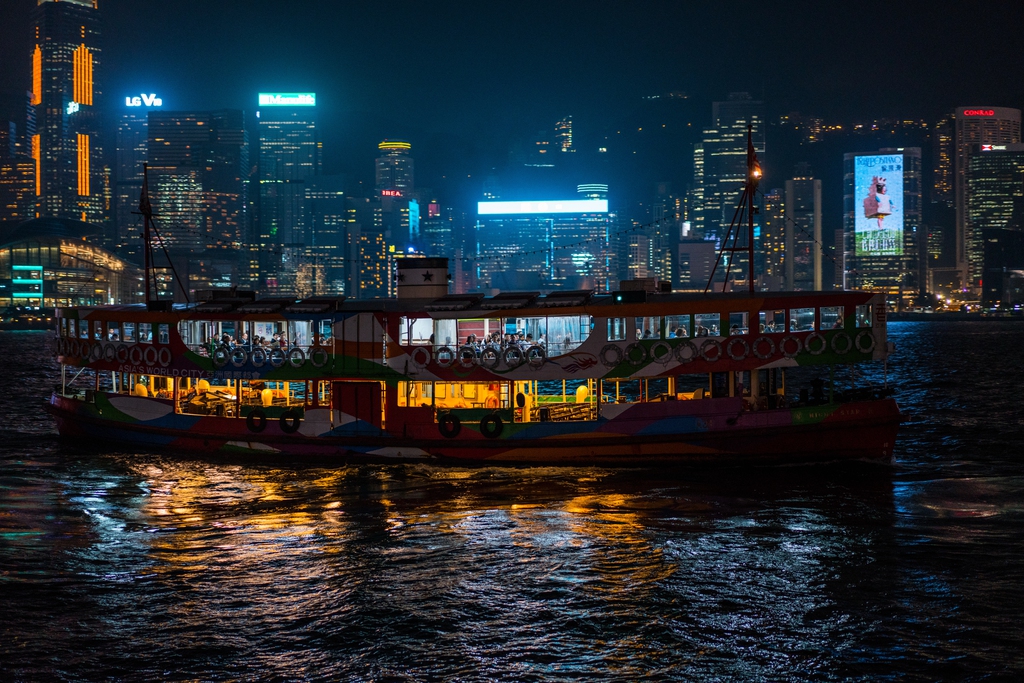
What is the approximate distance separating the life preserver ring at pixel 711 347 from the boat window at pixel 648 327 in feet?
4.53

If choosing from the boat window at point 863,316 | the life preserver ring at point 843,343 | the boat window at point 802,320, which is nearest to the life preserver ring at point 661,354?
the boat window at point 802,320

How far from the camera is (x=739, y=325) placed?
91.0 feet

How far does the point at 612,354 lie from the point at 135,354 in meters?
→ 16.1

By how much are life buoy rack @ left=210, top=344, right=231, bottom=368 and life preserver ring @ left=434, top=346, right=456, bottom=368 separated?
6913 mm

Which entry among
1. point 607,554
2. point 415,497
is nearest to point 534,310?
point 415,497

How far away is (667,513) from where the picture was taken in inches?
926

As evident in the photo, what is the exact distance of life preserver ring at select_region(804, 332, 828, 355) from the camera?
1076 inches

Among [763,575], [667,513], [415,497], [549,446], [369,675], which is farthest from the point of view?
[549,446]

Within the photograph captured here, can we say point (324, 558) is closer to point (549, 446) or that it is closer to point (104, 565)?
point (104, 565)

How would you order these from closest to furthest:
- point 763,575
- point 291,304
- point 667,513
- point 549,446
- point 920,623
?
point 920,623
point 763,575
point 667,513
point 549,446
point 291,304

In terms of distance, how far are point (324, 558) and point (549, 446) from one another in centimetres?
923

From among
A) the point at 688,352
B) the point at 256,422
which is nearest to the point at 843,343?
the point at 688,352

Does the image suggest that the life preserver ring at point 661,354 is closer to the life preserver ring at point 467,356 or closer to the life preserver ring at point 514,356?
the life preserver ring at point 514,356

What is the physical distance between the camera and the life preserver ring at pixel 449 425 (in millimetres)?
28453
